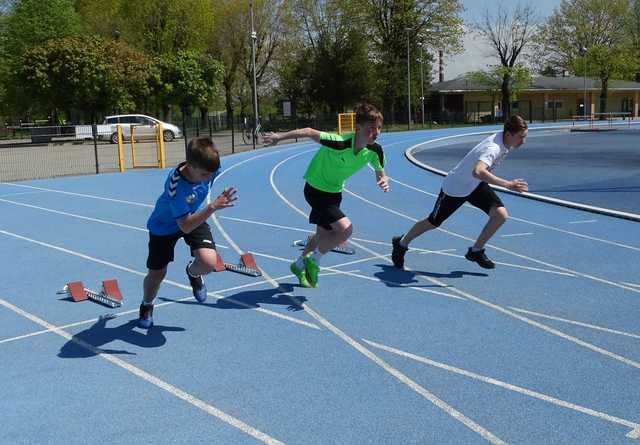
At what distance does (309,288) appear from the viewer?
6793 mm

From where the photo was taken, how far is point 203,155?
4.63m

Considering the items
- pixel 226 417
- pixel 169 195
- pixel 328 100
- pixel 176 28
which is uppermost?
pixel 176 28

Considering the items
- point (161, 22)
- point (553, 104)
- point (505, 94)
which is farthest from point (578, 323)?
point (553, 104)

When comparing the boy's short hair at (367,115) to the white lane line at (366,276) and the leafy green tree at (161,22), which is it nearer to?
the white lane line at (366,276)

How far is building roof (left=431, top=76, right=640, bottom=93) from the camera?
237ft

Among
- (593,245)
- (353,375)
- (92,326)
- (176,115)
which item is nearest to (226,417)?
(353,375)

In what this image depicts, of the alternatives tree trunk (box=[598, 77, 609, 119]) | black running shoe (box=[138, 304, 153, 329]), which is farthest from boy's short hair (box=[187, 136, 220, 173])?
tree trunk (box=[598, 77, 609, 119])

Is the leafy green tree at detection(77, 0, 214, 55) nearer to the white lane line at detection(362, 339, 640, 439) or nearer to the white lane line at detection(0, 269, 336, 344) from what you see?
the white lane line at detection(0, 269, 336, 344)

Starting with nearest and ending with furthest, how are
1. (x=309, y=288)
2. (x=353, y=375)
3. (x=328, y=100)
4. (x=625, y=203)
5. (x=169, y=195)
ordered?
1. (x=353, y=375)
2. (x=169, y=195)
3. (x=309, y=288)
4. (x=625, y=203)
5. (x=328, y=100)

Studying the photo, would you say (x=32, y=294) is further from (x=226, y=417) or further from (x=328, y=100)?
(x=328, y=100)

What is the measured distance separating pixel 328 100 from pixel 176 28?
15837 mm

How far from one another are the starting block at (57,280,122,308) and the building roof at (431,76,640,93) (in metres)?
68.6

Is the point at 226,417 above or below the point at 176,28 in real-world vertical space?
below

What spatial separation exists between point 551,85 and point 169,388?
257 feet
